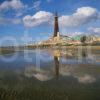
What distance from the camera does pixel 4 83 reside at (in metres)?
24.1

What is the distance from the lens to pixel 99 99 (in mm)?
16922

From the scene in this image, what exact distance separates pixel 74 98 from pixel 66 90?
2729mm

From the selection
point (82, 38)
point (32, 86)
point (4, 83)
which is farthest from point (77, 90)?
point (82, 38)

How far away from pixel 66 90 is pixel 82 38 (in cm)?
11883

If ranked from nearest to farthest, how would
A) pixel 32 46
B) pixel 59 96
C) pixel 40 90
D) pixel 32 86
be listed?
pixel 59 96 → pixel 40 90 → pixel 32 86 → pixel 32 46

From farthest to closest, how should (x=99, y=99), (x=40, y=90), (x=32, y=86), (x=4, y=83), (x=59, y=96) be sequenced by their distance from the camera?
(x=4, y=83)
(x=32, y=86)
(x=40, y=90)
(x=59, y=96)
(x=99, y=99)

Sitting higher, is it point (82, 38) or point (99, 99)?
point (82, 38)

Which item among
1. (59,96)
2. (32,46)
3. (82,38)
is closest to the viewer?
(59,96)

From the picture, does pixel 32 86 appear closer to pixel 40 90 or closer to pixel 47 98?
pixel 40 90

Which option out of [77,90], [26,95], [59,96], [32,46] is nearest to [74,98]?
[59,96]

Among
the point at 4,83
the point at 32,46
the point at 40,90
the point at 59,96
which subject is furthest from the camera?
the point at 32,46

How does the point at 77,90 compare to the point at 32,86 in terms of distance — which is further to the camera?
the point at 32,86

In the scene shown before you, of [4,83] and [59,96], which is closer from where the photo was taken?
[59,96]

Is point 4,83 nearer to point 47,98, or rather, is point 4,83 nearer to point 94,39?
point 47,98
